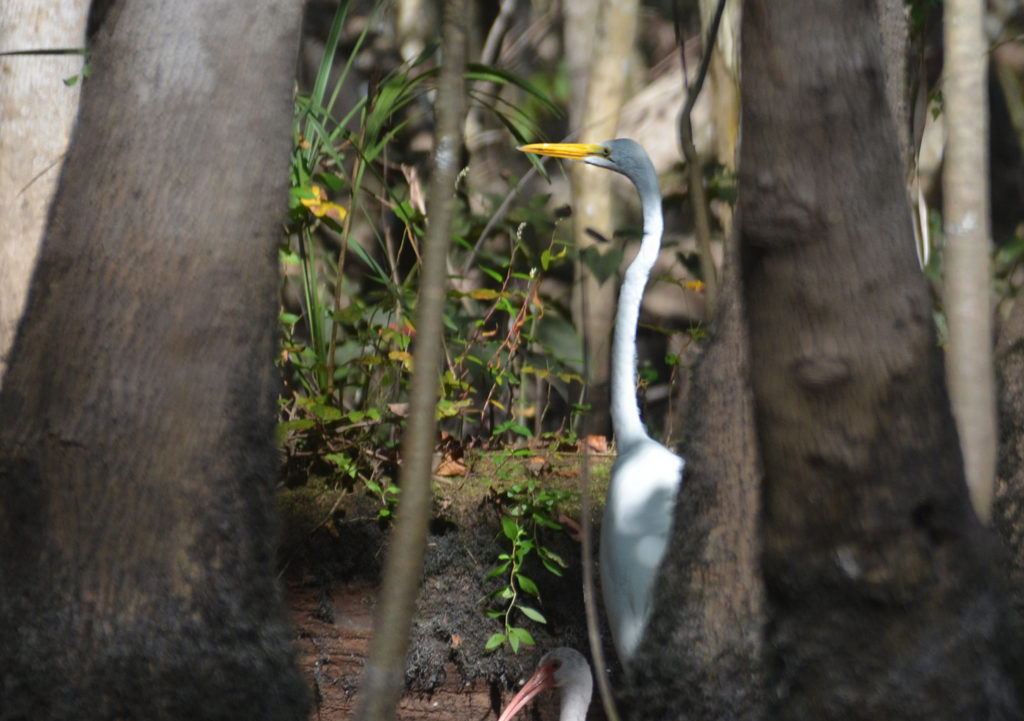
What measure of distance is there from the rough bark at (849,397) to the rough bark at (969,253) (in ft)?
2.61

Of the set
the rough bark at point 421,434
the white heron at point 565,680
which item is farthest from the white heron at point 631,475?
the rough bark at point 421,434

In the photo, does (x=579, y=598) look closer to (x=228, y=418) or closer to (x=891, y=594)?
(x=228, y=418)

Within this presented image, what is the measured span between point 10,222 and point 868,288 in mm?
2217

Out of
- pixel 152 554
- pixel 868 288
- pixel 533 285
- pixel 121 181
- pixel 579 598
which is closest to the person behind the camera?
pixel 868 288

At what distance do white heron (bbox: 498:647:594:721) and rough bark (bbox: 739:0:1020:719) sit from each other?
4.64 feet

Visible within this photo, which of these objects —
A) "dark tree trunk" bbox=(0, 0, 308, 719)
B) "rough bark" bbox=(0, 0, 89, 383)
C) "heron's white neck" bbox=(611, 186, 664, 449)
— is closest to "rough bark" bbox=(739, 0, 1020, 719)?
"dark tree trunk" bbox=(0, 0, 308, 719)

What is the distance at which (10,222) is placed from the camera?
2.46 m

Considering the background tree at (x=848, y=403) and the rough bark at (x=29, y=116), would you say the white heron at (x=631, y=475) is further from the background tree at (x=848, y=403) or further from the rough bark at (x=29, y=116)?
the rough bark at (x=29, y=116)

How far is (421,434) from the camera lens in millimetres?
851

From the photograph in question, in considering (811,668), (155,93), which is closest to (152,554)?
(155,93)

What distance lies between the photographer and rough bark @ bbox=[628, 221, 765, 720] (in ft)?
4.54

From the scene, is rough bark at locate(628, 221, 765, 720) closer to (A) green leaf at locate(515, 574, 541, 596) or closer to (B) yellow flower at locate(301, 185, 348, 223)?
(A) green leaf at locate(515, 574, 541, 596)

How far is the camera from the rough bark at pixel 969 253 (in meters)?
1.71

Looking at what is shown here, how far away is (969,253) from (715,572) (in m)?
0.97
